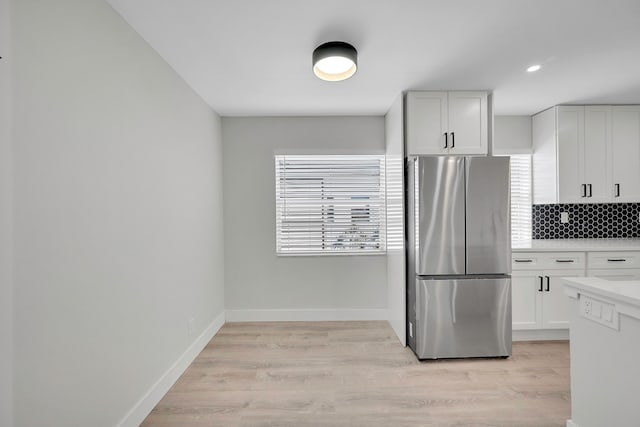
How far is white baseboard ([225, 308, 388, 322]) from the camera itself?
3.83 metres

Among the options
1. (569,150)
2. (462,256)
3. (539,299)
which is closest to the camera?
(462,256)

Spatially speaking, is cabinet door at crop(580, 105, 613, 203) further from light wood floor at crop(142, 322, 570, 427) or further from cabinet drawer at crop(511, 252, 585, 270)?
light wood floor at crop(142, 322, 570, 427)

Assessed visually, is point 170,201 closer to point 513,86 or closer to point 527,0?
point 527,0

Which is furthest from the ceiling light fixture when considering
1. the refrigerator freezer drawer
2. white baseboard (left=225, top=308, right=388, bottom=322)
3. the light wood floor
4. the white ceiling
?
white baseboard (left=225, top=308, right=388, bottom=322)

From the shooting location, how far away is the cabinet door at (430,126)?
120 inches

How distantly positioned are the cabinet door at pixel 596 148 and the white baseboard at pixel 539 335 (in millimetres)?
1507

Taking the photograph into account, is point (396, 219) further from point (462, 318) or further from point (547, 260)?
point (547, 260)

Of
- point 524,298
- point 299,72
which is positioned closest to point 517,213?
point 524,298

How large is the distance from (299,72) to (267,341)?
2636 millimetres

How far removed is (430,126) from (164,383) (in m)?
3.17

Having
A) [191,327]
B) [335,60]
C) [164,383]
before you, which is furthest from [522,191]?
[164,383]

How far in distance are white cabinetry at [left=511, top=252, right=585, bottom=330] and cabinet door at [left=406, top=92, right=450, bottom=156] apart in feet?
4.55

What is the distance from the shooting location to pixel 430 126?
3062 mm

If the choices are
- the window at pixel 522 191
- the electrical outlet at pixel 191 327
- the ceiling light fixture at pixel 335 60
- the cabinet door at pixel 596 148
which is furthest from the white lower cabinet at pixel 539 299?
the electrical outlet at pixel 191 327
